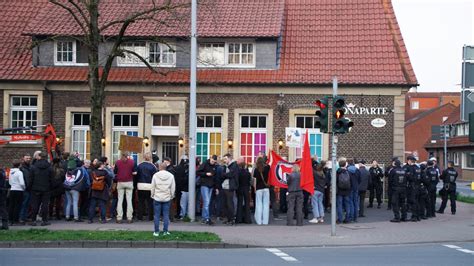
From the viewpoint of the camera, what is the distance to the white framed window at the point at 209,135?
98.2ft

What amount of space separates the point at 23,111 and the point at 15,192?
36.6ft

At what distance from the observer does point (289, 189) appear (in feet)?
66.7

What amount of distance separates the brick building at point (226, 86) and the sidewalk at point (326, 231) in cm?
788

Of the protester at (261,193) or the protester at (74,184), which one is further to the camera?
the protester at (261,193)

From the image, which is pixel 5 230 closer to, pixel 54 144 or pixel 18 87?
pixel 54 144

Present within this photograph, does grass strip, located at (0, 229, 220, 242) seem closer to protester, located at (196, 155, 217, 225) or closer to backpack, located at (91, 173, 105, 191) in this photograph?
backpack, located at (91, 173, 105, 191)

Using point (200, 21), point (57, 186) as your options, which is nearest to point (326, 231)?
point (57, 186)

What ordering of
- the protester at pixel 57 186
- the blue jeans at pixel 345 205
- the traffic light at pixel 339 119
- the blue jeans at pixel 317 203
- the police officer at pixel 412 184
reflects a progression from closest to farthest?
the traffic light at pixel 339 119, the protester at pixel 57 186, the blue jeans at pixel 345 205, the blue jeans at pixel 317 203, the police officer at pixel 412 184

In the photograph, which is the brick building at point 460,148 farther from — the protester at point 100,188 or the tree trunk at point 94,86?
the protester at point 100,188

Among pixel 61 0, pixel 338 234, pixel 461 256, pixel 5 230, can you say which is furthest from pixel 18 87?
pixel 461 256

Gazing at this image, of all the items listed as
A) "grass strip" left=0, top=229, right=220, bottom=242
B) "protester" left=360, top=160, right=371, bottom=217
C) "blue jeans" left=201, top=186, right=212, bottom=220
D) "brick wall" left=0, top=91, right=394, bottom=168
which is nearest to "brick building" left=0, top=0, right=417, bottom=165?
"brick wall" left=0, top=91, right=394, bottom=168

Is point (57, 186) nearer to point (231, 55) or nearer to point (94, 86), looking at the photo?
point (94, 86)

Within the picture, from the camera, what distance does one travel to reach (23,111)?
3030 cm

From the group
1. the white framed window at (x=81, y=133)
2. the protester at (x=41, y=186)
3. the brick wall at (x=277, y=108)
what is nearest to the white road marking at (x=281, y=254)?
the protester at (x=41, y=186)
